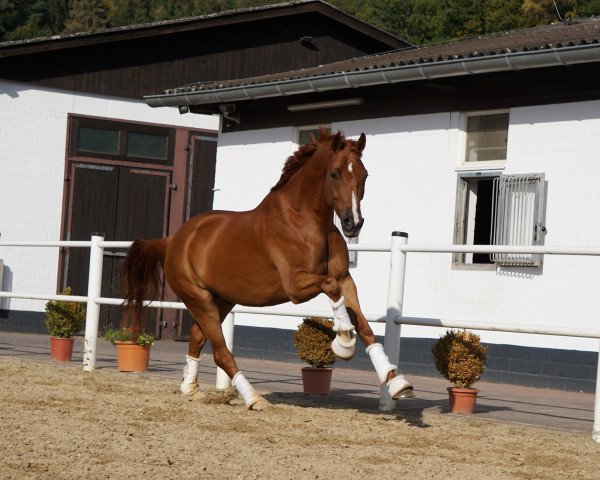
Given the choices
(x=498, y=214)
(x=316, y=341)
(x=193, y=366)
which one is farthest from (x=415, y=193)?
(x=193, y=366)

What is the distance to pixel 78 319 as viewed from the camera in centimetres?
1295

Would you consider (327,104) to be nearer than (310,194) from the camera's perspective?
No

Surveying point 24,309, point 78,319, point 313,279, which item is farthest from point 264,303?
point 24,309

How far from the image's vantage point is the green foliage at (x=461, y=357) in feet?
28.0

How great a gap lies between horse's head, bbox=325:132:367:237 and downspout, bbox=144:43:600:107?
5213 mm

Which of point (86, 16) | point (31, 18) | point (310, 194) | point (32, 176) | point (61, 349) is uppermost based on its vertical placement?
point (86, 16)

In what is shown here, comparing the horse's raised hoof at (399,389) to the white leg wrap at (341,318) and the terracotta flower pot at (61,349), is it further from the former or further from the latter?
the terracotta flower pot at (61,349)

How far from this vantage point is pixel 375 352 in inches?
293

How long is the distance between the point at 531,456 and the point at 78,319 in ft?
24.8

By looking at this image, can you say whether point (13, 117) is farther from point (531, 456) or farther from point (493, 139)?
point (531, 456)

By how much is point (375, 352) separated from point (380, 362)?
9cm

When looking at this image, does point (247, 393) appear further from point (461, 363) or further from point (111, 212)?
point (111, 212)

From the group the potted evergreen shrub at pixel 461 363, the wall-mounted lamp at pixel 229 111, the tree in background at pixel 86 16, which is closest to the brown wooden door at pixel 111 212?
the wall-mounted lamp at pixel 229 111

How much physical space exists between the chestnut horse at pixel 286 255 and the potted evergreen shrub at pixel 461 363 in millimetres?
1184
